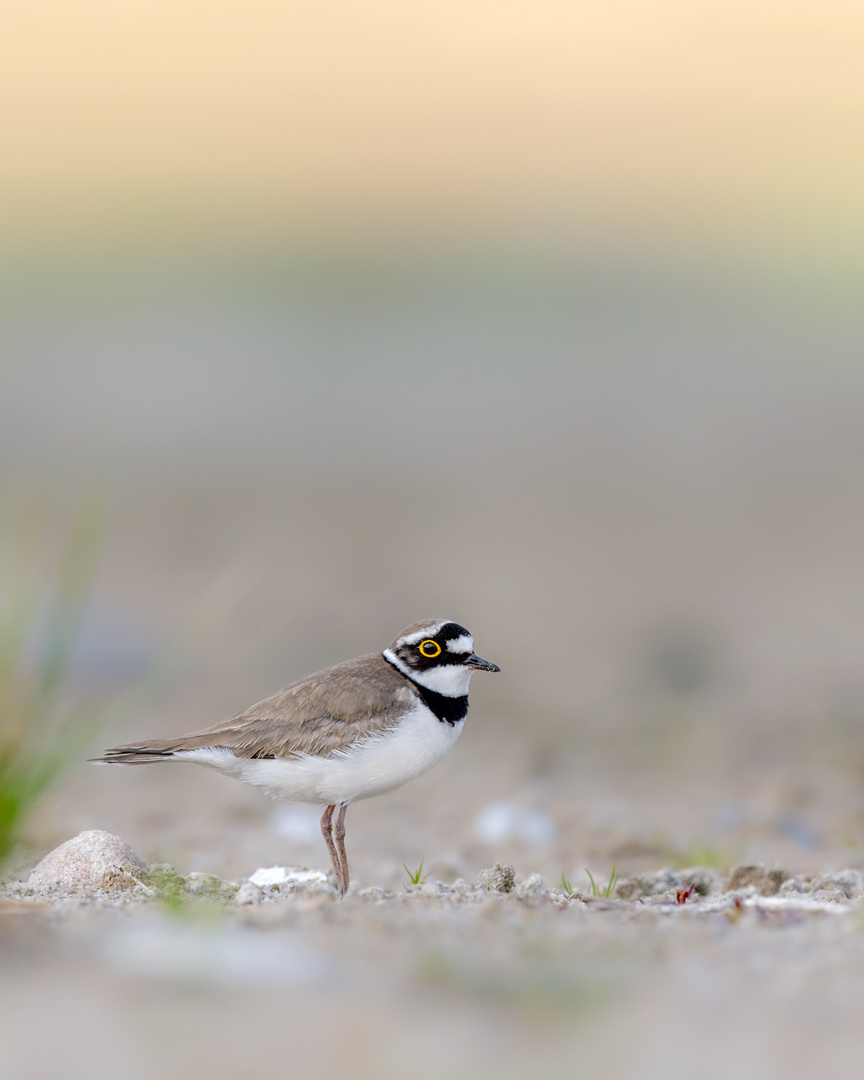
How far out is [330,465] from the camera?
2338 cm

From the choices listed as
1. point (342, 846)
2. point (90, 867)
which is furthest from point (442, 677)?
point (90, 867)

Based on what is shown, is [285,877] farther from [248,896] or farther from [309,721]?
[248,896]

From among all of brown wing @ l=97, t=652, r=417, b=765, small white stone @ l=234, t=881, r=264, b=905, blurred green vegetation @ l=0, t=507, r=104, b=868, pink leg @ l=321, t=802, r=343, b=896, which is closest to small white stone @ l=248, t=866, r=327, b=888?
pink leg @ l=321, t=802, r=343, b=896

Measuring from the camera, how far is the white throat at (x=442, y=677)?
5195 mm

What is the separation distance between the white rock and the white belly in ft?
1.39

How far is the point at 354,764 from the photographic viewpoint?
493 centimetres

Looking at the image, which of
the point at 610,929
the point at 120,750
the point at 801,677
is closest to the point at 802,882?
the point at 610,929

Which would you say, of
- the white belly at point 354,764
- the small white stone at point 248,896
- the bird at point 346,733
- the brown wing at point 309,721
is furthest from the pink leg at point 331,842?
the small white stone at point 248,896

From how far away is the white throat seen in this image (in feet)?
17.0

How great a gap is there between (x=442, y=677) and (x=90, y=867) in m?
1.39

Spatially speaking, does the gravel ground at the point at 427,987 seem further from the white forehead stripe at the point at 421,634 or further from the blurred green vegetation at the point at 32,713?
the white forehead stripe at the point at 421,634

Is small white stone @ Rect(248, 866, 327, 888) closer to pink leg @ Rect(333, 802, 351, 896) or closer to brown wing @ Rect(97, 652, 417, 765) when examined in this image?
pink leg @ Rect(333, 802, 351, 896)

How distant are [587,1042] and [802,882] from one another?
9.53 feet

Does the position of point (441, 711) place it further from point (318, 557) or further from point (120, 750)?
point (318, 557)
